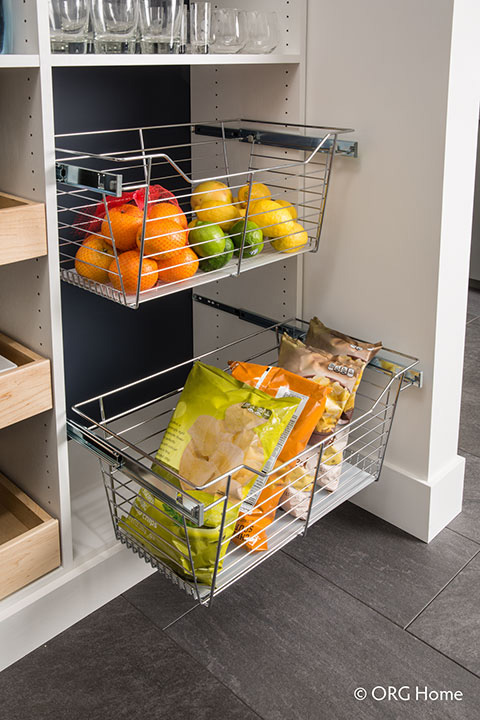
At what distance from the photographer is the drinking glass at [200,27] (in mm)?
1468

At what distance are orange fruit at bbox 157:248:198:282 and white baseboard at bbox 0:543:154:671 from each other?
556mm

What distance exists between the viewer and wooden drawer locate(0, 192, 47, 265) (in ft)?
3.90

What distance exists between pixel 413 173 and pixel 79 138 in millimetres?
709

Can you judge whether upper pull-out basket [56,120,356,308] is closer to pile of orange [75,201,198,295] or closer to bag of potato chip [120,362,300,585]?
pile of orange [75,201,198,295]

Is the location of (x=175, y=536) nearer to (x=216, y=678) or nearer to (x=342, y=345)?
(x=216, y=678)

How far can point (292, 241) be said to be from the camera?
160 cm

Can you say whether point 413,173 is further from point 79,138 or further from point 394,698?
point 394,698

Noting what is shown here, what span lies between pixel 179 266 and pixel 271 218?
0.29 m

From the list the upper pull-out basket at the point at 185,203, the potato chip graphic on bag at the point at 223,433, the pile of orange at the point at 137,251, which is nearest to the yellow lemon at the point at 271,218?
the upper pull-out basket at the point at 185,203

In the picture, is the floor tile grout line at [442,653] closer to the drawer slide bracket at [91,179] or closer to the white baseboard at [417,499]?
the white baseboard at [417,499]

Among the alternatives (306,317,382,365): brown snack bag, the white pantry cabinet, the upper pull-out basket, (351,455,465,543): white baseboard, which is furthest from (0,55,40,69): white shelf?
(351,455,465,543): white baseboard

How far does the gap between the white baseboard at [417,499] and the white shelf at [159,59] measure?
0.92m

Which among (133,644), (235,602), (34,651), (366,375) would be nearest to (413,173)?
(366,375)
